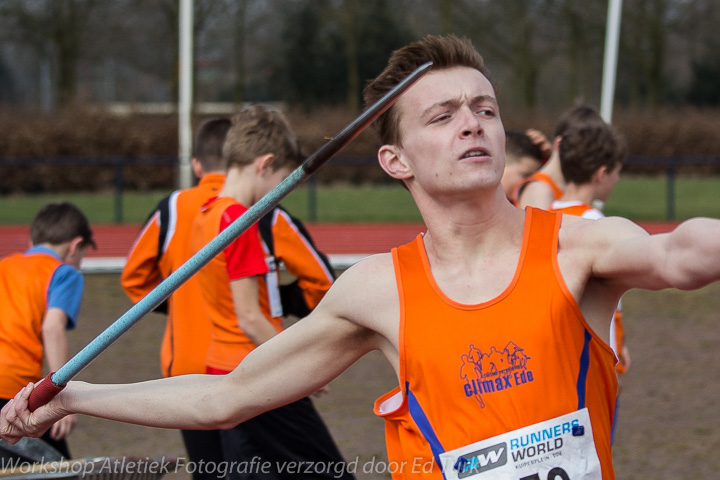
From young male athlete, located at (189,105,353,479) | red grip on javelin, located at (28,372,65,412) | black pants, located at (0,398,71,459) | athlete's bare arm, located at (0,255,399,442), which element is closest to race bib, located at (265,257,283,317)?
young male athlete, located at (189,105,353,479)

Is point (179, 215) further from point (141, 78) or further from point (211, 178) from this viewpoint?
point (141, 78)

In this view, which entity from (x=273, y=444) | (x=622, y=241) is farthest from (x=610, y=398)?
(x=273, y=444)

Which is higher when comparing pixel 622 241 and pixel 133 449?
pixel 622 241

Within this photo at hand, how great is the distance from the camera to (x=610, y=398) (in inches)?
85.8

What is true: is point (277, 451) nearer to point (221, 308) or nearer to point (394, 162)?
point (221, 308)

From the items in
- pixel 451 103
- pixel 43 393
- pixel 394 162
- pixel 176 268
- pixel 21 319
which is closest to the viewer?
pixel 451 103

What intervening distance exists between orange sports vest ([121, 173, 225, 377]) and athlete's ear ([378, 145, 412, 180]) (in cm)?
166

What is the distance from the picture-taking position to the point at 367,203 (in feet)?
70.0

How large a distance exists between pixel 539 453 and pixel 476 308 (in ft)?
1.16

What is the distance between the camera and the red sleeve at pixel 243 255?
12.4 ft

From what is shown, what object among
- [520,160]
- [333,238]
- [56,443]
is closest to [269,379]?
[56,443]

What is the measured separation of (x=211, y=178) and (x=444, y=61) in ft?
7.86

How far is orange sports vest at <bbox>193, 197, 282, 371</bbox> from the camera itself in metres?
3.88

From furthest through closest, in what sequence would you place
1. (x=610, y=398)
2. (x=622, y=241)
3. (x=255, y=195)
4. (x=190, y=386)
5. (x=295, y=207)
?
(x=295, y=207) < (x=255, y=195) < (x=190, y=386) < (x=610, y=398) < (x=622, y=241)
